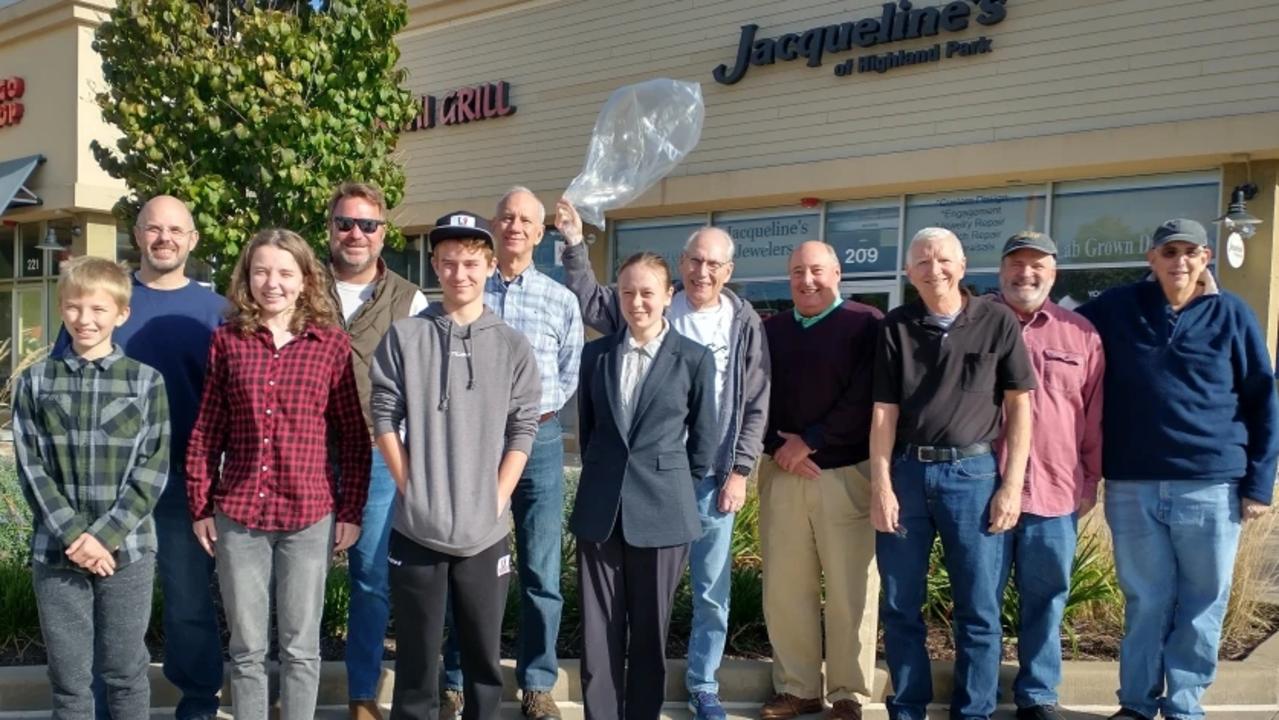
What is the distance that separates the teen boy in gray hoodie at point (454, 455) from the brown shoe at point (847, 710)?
4.84 ft

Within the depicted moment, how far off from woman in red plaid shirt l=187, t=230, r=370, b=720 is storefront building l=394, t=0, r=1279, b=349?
370 inches

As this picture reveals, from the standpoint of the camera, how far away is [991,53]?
11805mm

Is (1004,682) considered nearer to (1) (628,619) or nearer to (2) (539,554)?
(1) (628,619)

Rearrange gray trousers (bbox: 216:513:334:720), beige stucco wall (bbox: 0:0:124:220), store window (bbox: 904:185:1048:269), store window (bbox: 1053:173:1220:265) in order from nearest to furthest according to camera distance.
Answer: gray trousers (bbox: 216:513:334:720)
store window (bbox: 1053:173:1220:265)
store window (bbox: 904:185:1048:269)
beige stucco wall (bbox: 0:0:124:220)

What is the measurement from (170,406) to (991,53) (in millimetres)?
10180

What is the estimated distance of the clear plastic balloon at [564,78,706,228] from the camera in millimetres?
6091

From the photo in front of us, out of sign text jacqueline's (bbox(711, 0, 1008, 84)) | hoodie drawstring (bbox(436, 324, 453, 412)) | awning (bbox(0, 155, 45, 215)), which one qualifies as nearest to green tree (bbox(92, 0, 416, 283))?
hoodie drawstring (bbox(436, 324, 453, 412))

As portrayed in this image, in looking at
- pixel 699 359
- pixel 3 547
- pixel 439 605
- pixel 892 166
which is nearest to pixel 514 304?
pixel 699 359

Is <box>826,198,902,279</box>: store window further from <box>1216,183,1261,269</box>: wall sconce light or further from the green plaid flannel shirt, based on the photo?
the green plaid flannel shirt

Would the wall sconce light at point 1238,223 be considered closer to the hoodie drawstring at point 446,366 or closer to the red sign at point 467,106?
the hoodie drawstring at point 446,366

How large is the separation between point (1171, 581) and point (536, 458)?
108 inches

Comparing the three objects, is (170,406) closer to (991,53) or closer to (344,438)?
(344,438)

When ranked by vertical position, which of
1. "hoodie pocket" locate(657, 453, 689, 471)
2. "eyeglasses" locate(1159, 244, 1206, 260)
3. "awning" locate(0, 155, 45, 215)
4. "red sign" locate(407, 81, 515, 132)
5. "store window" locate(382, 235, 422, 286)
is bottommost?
"hoodie pocket" locate(657, 453, 689, 471)

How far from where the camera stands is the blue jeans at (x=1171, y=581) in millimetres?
4383
